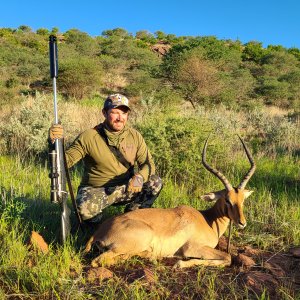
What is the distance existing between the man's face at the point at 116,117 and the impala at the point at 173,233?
1187 millimetres

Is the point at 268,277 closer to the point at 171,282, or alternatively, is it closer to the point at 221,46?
the point at 171,282

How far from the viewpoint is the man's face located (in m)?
4.91

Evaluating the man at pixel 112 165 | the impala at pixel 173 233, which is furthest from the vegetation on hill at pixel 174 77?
the impala at pixel 173 233

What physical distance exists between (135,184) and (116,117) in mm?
884

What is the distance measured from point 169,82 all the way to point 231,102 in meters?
4.80

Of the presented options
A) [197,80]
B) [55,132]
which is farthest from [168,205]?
[197,80]

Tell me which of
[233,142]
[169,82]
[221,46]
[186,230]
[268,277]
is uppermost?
[221,46]

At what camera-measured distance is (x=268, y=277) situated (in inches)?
143

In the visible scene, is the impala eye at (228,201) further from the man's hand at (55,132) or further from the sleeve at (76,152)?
the man's hand at (55,132)

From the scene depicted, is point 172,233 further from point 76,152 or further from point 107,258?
point 76,152

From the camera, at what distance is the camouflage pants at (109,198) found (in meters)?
4.84

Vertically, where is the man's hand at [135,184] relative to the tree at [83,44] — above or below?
below

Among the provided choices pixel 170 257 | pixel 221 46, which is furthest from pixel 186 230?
pixel 221 46

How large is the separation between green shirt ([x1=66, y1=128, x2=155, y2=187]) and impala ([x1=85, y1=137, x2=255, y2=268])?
85 cm
